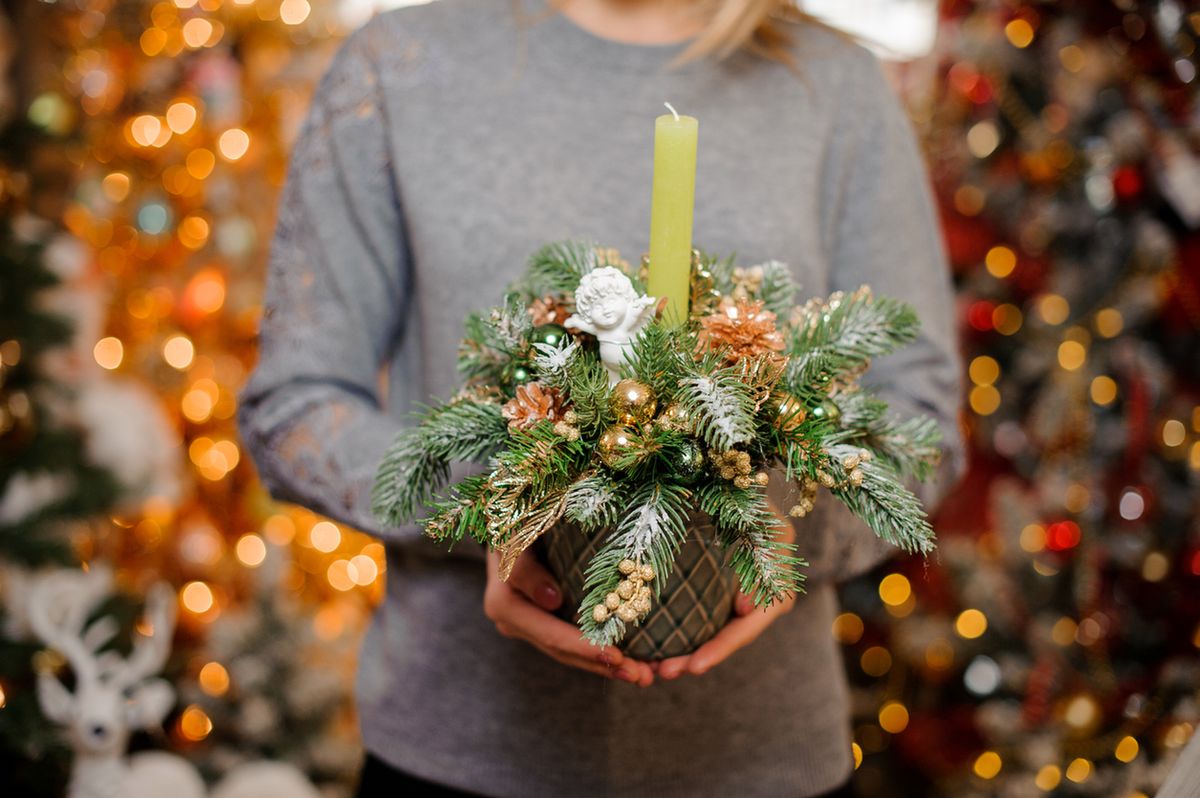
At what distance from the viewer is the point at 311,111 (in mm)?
905

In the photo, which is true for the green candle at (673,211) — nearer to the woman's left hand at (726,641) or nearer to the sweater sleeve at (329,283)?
the woman's left hand at (726,641)

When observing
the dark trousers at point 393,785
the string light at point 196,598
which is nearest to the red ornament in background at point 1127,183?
the dark trousers at point 393,785

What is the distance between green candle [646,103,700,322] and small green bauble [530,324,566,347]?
0.17ft

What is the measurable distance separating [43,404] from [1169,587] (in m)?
1.72

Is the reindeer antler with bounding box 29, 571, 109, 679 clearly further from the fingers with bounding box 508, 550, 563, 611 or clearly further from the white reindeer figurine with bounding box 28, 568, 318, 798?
the fingers with bounding box 508, 550, 563, 611

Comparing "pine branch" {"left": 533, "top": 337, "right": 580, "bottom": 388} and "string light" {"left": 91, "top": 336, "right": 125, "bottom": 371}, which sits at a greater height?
"pine branch" {"left": 533, "top": 337, "right": 580, "bottom": 388}

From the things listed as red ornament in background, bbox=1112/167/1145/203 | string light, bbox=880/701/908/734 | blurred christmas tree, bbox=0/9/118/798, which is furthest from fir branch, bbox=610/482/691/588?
string light, bbox=880/701/908/734

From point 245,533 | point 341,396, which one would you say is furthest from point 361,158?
point 245,533

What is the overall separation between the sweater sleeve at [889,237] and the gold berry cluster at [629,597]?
17.7 inches

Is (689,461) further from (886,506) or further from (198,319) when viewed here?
(198,319)

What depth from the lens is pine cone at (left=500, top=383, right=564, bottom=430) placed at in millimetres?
536

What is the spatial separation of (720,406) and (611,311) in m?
0.08

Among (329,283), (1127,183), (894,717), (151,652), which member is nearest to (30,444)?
(151,652)

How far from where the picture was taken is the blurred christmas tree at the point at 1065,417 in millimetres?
1576
